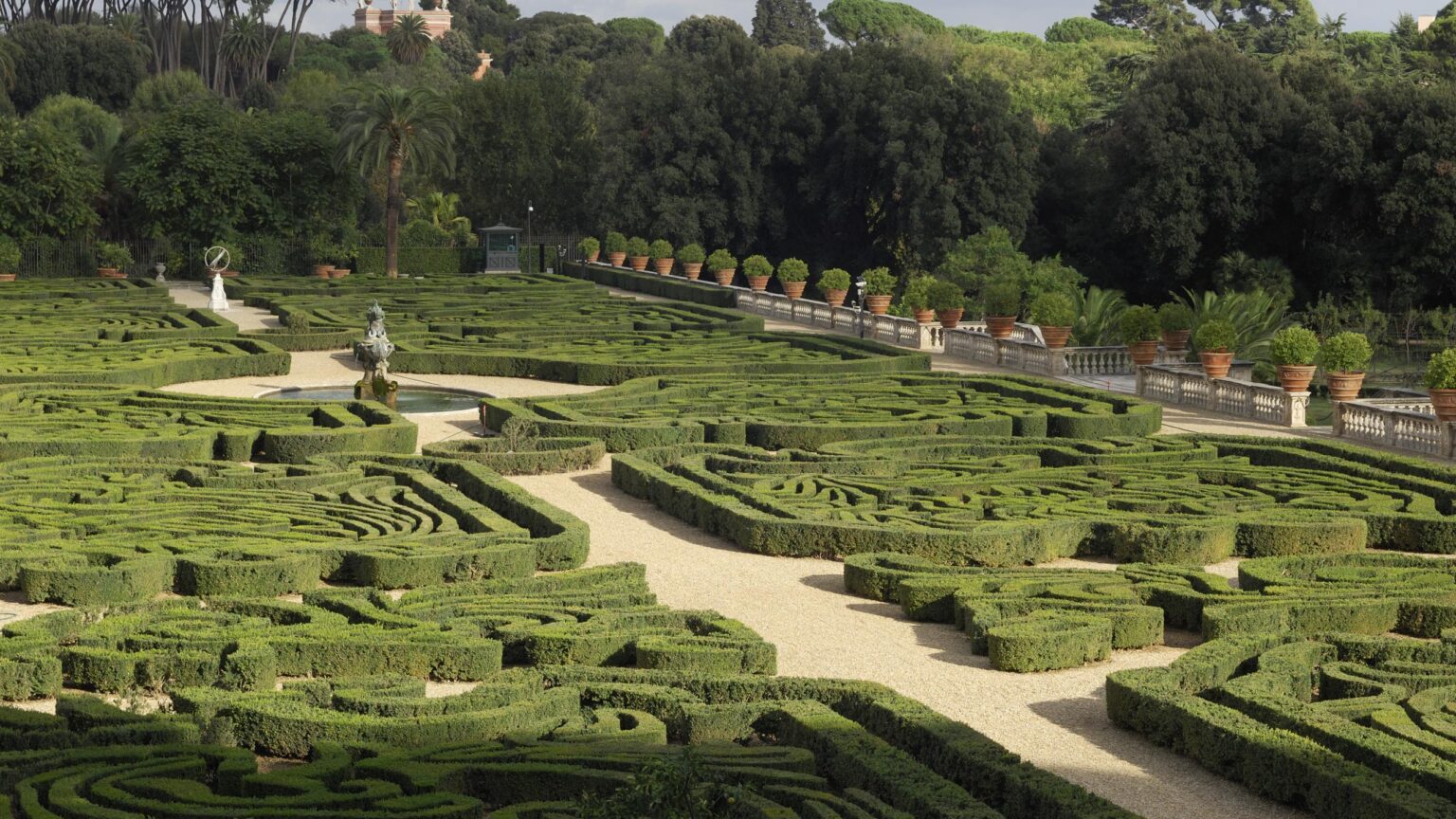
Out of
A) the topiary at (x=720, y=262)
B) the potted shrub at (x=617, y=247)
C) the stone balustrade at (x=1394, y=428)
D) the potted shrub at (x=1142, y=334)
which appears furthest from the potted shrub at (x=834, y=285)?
the stone balustrade at (x=1394, y=428)

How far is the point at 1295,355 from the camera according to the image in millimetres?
29281

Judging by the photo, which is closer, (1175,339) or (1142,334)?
(1142,334)

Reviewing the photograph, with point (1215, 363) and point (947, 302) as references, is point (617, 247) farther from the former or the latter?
point (1215, 363)

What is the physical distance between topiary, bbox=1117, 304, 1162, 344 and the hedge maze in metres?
3.05

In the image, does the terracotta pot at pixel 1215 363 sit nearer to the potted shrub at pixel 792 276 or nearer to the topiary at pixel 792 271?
the potted shrub at pixel 792 276

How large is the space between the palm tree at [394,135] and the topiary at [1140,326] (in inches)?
1388

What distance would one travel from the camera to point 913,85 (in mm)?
64875

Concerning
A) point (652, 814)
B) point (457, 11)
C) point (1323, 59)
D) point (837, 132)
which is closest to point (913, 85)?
point (837, 132)

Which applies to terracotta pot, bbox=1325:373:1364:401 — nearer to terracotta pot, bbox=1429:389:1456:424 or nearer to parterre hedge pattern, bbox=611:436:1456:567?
terracotta pot, bbox=1429:389:1456:424

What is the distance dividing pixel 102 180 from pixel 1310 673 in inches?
2401

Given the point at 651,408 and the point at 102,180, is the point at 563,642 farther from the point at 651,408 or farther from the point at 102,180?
the point at 102,180

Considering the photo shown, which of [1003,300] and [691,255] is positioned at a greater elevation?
[691,255]

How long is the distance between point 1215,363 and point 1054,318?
17.4 ft

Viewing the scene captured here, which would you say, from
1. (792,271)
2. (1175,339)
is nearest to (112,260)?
(792,271)
